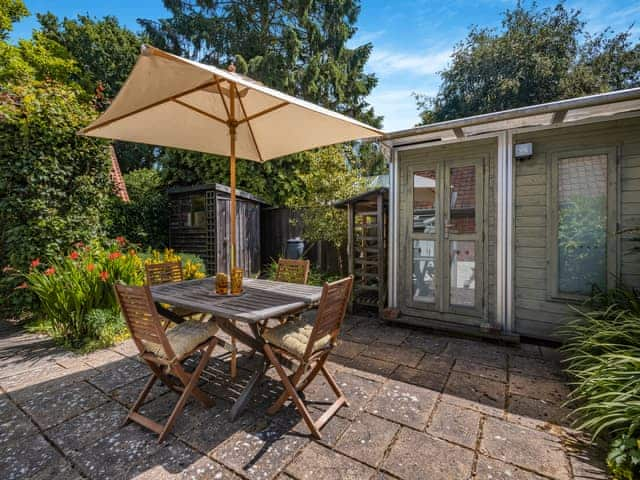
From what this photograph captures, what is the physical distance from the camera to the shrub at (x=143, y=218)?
5.96m

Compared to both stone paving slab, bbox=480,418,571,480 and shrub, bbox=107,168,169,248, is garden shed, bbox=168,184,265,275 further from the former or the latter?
stone paving slab, bbox=480,418,571,480

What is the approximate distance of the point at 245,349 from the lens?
332 centimetres

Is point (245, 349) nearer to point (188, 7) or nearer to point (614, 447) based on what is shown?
point (614, 447)

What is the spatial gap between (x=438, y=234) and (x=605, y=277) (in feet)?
5.54

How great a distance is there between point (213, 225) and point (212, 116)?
3.39 m

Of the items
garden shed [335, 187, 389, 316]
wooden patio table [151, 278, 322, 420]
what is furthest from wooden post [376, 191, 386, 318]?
wooden patio table [151, 278, 322, 420]

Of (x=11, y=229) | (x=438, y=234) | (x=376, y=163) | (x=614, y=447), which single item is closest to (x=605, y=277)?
(x=438, y=234)

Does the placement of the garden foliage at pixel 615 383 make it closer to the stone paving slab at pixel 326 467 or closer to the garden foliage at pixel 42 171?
the stone paving slab at pixel 326 467

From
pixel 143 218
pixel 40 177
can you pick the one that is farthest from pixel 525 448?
pixel 143 218

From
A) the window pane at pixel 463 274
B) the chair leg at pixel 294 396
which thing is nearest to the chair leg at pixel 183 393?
the chair leg at pixel 294 396

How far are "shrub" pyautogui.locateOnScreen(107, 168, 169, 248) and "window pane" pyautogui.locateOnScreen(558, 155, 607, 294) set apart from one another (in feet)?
21.6

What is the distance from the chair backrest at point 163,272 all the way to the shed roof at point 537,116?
9.57ft

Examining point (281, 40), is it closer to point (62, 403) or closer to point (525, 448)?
point (62, 403)

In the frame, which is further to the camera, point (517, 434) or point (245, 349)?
point (245, 349)
